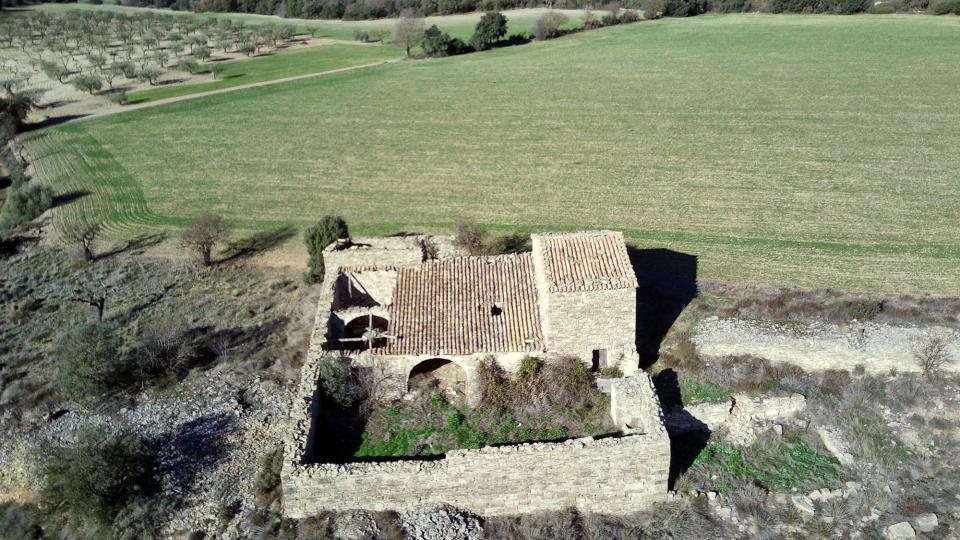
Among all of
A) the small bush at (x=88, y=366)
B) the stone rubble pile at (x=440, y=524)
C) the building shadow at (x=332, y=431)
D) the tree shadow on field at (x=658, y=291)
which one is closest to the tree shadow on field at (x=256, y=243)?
the small bush at (x=88, y=366)

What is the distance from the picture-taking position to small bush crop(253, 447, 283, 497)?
52.9 feet

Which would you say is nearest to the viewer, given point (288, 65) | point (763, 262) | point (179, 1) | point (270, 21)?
point (763, 262)

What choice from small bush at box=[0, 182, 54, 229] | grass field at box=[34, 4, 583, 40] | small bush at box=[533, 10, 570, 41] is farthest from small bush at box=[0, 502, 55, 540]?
small bush at box=[533, 10, 570, 41]

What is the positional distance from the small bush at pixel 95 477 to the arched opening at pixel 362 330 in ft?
22.4

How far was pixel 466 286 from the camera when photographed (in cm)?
2097

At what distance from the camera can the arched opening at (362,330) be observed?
20.7 meters

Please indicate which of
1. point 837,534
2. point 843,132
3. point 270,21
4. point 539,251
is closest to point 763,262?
point 539,251

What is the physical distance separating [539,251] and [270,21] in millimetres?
90229

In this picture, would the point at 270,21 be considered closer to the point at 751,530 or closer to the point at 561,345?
the point at 561,345

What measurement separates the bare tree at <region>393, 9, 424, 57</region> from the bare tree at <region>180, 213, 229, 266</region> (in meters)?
Answer: 48.5

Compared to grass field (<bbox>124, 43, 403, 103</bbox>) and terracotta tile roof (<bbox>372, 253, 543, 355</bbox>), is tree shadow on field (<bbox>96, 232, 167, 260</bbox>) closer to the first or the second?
terracotta tile roof (<bbox>372, 253, 543, 355</bbox>)

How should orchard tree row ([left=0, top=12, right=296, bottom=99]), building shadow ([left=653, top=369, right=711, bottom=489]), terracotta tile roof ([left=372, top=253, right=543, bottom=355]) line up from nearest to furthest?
building shadow ([left=653, top=369, right=711, bottom=489])
terracotta tile roof ([left=372, top=253, right=543, bottom=355])
orchard tree row ([left=0, top=12, right=296, bottom=99])

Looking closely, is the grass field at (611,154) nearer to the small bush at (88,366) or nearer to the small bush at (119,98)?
the small bush at (119,98)

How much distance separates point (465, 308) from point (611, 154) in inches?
968
